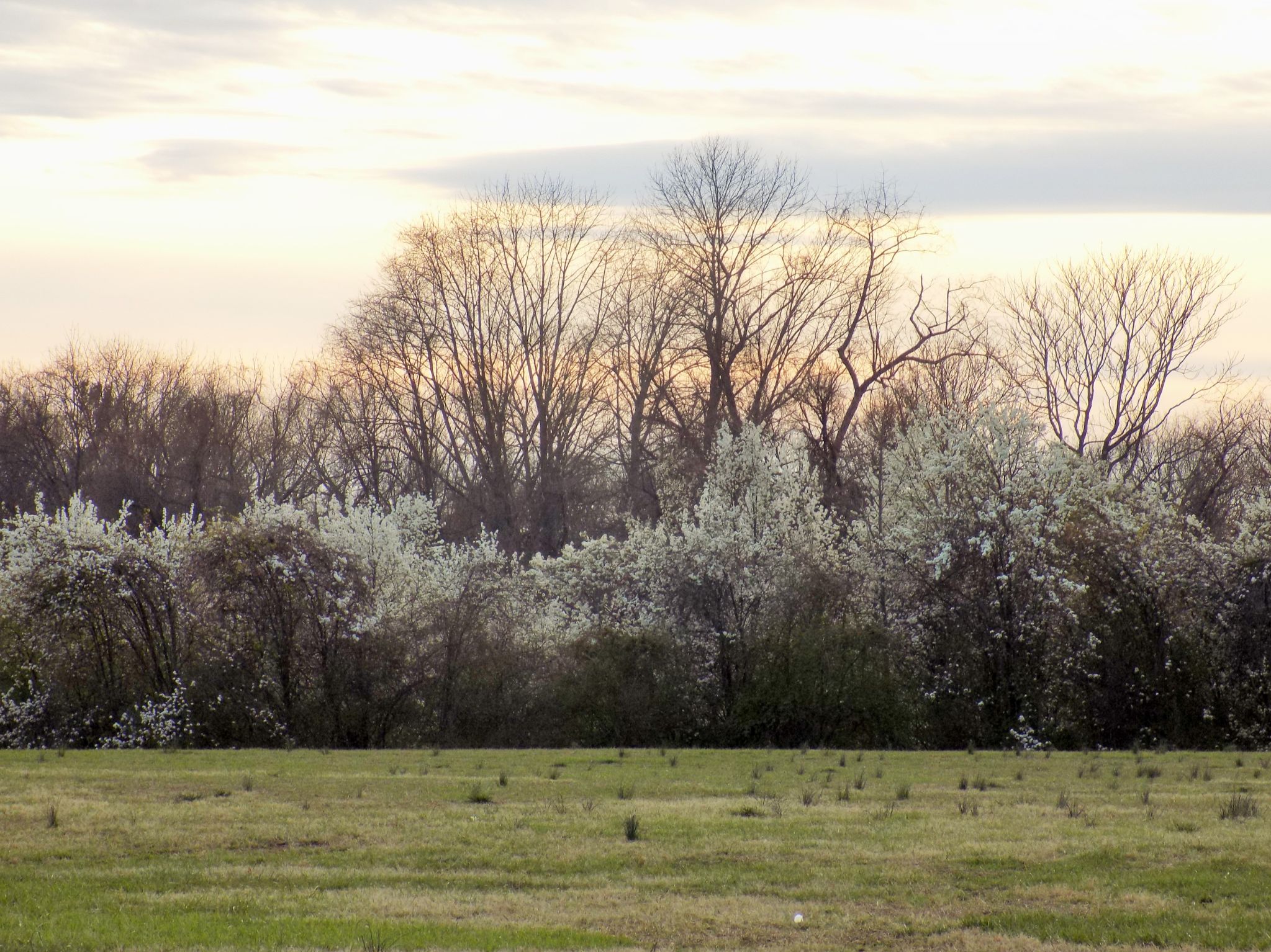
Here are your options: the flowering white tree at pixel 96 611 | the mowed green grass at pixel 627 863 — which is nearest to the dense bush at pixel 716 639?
the flowering white tree at pixel 96 611

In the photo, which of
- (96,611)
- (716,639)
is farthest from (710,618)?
(96,611)

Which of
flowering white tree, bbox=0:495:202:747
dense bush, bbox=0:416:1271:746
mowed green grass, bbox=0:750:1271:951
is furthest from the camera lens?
flowering white tree, bbox=0:495:202:747

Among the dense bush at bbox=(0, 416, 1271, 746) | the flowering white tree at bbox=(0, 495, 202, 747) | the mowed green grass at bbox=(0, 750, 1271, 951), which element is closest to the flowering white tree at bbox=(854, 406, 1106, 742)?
the dense bush at bbox=(0, 416, 1271, 746)

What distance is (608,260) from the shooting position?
50000 mm

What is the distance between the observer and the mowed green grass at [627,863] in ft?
24.1

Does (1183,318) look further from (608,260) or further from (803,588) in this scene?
(803,588)

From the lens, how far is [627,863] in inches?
→ 368

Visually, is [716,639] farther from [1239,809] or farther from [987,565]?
[1239,809]

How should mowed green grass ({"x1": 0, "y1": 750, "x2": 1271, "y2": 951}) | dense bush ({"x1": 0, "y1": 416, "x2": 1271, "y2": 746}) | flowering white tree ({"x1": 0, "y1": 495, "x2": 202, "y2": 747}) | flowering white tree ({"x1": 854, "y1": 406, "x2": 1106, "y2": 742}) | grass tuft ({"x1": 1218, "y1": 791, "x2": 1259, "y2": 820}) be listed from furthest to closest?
flowering white tree ({"x1": 854, "y1": 406, "x2": 1106, "y2": 742}) < flowering white tree ({"x1": 0, "y1": 495, "x2": 202, "y2": 747}) < dense bush ({"x1": 0, "y1": 416, "x2": 1271, "y2": 746}) < grass tuft ({"x1": 1218, "y1": 791, "x2": 1259, "y2": 820}) < mowed green grass ({"x1": 0, "y1": 750, "x2": 1271, "y2": 951})

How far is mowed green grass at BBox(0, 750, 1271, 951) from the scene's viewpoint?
289 inches

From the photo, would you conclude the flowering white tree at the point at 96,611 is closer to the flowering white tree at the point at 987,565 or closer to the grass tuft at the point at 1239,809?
the flowering white tree at the point at 987,565

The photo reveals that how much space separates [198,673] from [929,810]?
16722 millimetres

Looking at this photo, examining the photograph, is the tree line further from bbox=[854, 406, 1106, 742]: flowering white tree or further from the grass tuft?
the grass tuft

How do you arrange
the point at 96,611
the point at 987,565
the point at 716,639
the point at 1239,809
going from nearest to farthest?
the point at 1239,809 < the point at 96,611 < the point at 987,565 < the point at 716,639
